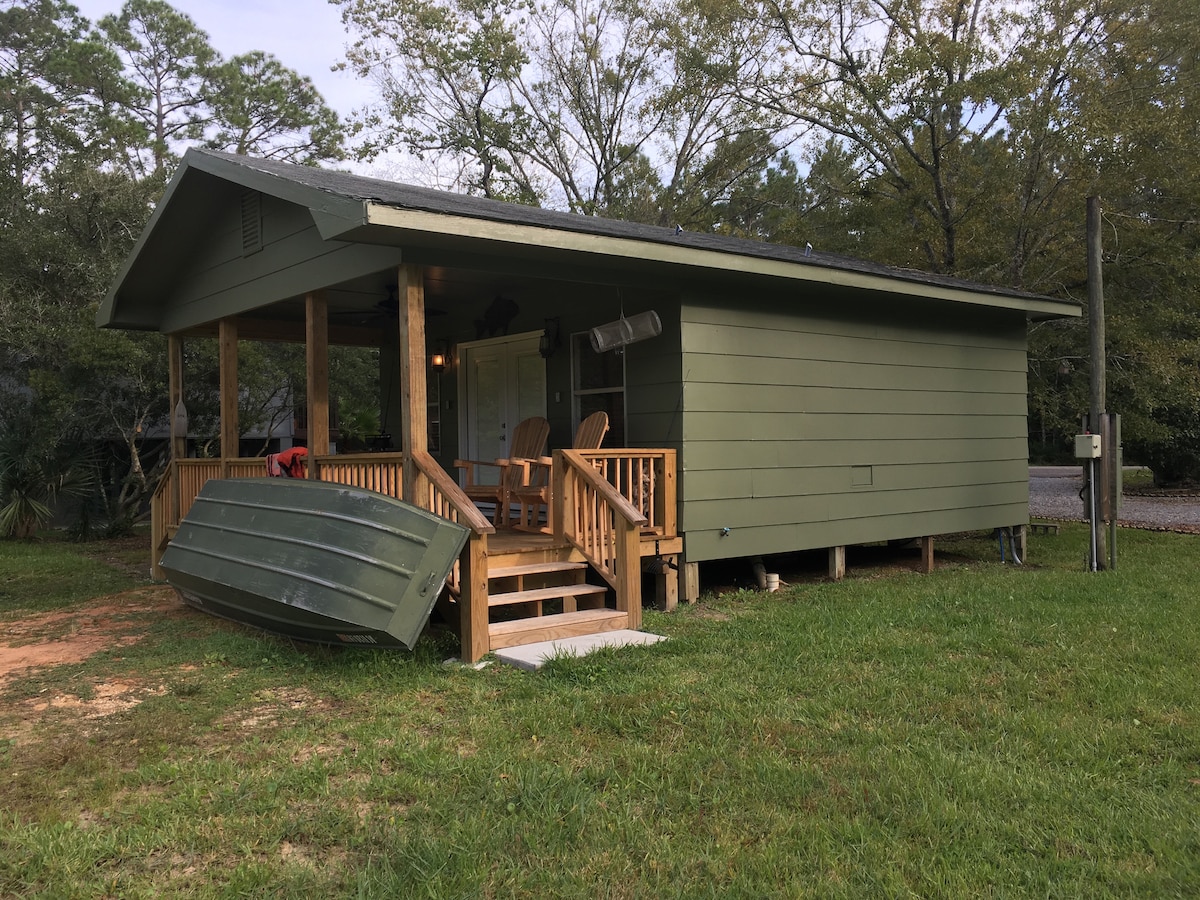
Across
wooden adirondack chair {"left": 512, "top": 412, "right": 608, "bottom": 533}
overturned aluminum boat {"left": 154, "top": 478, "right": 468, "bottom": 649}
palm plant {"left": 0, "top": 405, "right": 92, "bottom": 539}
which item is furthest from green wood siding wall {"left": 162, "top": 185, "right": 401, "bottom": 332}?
palm plant {"left": 0, "top": 405, "right": 92, "bottom": 539}

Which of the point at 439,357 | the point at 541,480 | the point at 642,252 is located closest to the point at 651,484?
the point at 541,480

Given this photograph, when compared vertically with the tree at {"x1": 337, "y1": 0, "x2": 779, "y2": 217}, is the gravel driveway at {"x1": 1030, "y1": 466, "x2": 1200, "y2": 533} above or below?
below

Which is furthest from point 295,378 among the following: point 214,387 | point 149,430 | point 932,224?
point 932,224

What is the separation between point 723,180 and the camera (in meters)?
20.5

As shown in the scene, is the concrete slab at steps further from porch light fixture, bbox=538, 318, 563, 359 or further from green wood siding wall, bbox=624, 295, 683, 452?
porch light fixture, bbox=538, 318, 563, 359

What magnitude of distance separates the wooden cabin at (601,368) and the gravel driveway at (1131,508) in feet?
9.61

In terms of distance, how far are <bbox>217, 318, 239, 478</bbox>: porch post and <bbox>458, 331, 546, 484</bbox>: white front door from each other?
2.20m

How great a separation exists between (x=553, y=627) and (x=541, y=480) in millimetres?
2036

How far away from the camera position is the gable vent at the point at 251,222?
7.11 m

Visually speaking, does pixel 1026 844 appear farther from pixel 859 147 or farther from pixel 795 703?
pixel 859 147

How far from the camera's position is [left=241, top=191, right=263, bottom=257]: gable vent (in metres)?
7.11

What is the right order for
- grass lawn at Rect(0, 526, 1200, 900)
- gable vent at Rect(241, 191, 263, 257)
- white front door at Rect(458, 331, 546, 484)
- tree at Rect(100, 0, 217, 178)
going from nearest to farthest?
grass lawn at Rect(0, 526, 1200, 900)
gable vent at Rect(241, 191, 263, 257)
white front door at Rect(458, 331, 546, 484)
tree at Rect(100, 0, 217, 178)

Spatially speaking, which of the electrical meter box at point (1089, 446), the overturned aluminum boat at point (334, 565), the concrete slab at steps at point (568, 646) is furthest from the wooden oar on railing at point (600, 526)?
the electrical meter box at point (1089, 446)

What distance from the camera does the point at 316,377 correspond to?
629cm
